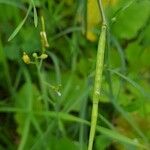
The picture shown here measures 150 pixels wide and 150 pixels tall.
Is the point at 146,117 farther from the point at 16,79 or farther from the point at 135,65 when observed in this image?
the point at 16,79

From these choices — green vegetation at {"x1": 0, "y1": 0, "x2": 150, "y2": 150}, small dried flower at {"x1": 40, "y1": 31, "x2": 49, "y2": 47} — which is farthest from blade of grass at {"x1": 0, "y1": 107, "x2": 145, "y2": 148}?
small dried flower at {"x1": 40, "y1": 31, "x2": 49, "y2": 47}

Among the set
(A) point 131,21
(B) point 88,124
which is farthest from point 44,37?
(A) point 131,21

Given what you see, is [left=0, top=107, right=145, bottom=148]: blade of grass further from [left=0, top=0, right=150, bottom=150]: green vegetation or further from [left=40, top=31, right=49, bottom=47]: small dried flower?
[left=40, top=31, right=49, bottom=47]: small dried flower

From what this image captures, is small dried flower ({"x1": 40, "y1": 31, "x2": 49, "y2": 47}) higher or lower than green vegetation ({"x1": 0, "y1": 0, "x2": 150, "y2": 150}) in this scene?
higher

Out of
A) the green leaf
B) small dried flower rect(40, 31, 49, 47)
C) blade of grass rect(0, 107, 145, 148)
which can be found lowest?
blade of grass rect(0, 107, 145, 148)

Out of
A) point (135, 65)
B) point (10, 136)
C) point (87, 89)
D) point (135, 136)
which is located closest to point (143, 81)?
point (135, 65)

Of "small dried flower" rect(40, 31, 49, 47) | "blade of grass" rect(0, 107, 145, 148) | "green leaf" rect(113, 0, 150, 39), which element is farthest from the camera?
"green leaf" rect(113, 0, 150, 39)

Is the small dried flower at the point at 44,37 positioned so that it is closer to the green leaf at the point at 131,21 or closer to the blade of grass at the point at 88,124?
the blade of grass at the point at 88,124

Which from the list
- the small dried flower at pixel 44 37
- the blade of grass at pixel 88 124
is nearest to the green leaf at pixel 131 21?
the blade of grass at pixel 88 124

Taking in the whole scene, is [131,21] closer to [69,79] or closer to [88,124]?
[69,79]
